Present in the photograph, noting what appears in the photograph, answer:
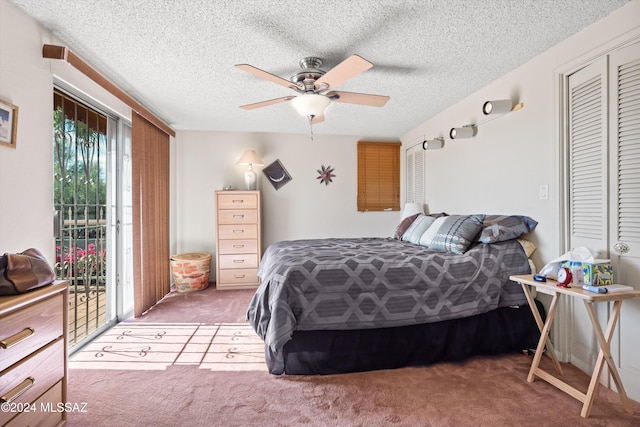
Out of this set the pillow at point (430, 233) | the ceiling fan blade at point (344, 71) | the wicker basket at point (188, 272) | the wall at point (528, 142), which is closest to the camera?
the ceiling fan blade at point (344, 71)

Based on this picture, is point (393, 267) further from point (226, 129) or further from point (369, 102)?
point (226, 129)

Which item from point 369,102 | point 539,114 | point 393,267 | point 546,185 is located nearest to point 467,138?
point 539,114

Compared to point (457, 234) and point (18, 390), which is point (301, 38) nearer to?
point (457, 234)

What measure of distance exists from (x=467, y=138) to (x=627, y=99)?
1.43 meters

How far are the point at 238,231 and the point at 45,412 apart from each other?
9.44ft

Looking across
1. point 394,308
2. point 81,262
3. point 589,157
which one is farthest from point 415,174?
point 81,262

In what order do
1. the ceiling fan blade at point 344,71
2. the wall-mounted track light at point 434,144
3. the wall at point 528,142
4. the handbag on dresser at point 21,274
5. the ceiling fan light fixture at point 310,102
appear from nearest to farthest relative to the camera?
the handbag on dresser at point 21,274 → the ceiling fan blade at point 344,71 → the wall at point 528,142 → the ceiling fan light fixture at point 310,102 → the wall-mounted track light at point 434,144

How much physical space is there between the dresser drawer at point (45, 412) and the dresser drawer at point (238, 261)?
8.67 ft

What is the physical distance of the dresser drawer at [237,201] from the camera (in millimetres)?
4125

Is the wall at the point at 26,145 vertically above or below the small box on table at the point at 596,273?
above

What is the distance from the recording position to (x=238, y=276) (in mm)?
4133

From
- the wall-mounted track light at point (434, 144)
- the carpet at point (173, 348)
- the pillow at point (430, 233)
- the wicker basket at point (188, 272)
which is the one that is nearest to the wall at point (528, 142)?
the wall-mounted track light at point (434, 144)

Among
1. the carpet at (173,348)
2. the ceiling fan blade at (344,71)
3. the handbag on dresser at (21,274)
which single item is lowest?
the carpet at (173,348)

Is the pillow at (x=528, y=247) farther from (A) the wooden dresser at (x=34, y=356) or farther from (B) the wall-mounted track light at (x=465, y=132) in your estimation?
(A) the wooden dresser at (x=34, y=356)
